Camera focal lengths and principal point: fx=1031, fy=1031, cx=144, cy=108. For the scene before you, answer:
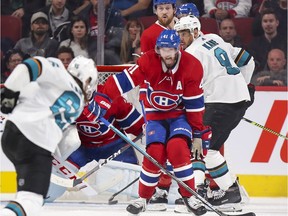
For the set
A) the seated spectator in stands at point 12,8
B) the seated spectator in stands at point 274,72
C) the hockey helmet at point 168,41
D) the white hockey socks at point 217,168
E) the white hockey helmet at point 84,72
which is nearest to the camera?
the white hockey helmet at point 84,72

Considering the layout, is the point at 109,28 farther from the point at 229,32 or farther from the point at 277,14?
the point at 277,14

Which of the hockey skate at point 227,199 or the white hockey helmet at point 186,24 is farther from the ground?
the white hockey helmet at point 186,24

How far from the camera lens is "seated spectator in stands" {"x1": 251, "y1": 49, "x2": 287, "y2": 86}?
7.46 m

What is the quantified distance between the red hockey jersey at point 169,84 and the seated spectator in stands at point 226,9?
→ 73.6 inches

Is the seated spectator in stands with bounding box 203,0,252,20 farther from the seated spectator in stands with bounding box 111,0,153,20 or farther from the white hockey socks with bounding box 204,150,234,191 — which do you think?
the white hockey socks with bounding box 204,150,234,191

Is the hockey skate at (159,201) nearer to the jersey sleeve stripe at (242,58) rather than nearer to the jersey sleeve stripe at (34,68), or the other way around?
the jersey sleeve stripe at (242,58)

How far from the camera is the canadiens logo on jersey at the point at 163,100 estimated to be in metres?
5.75

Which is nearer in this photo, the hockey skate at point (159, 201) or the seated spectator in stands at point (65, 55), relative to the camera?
the hockey skate at point (159, 201)

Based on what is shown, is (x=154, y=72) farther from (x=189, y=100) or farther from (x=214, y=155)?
(x=214, y=155)

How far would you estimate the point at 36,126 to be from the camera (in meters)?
4.63

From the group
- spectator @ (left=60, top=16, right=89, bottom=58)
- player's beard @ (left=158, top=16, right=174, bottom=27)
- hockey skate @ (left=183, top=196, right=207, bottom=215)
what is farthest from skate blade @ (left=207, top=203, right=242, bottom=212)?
spectator @ (left=60, top=16, right=89, bottom=58)

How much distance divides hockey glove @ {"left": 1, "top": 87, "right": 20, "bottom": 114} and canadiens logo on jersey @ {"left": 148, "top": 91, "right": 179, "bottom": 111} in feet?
4.70

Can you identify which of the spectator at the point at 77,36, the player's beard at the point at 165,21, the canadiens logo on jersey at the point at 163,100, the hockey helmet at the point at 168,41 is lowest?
the spectator at the point at 77,36

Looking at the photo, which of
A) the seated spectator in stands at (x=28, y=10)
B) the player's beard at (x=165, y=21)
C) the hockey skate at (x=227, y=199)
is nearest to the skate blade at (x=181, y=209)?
the hockey skate at (x=227, y=199)
